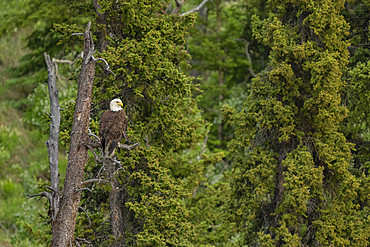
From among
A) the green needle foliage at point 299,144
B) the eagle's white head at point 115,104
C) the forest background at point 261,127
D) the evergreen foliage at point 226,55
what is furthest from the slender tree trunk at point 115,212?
the evergreen foliage at point 226,55

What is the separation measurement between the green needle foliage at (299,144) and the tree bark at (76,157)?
5.14 metres

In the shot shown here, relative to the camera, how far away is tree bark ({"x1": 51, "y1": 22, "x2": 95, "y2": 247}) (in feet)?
25.3

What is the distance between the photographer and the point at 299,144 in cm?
1147

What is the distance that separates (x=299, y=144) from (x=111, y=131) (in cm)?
578

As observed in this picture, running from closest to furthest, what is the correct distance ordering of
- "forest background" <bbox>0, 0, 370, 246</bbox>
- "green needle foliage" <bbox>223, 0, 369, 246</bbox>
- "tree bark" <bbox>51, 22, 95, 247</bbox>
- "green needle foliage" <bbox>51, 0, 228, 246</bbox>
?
"tree bark" <bbox>51, 22, 95, 247</bbox>
"green needle foliage" <bbox>51, 0, 228, 246</bbox>
"forest background" <bbox>0, 0, 370, 246</bbox>
"green needle foliage" <bbox>223, 0, 369, 246</bbox>

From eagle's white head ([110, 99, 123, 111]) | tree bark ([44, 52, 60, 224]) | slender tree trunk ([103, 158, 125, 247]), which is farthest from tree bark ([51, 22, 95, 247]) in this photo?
slender tree trunk ([103, 158, 125, 247])

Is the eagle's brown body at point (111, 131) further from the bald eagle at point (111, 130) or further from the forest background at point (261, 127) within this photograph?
the forest background at point (261, 127)

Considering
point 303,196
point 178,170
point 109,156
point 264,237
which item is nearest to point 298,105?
point 303,196

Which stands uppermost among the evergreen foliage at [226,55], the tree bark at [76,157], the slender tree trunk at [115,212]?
the tree bark at [76,157]

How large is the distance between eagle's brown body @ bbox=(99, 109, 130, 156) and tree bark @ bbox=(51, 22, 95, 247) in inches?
12.7

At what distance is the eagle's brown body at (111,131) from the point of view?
780 centimetres

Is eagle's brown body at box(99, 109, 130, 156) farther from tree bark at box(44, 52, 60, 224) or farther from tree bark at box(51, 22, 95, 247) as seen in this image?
tree bark at box(44, 52, 60, 224)

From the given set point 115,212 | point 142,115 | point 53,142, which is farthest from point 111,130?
point 115,212

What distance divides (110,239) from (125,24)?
5.29 m
